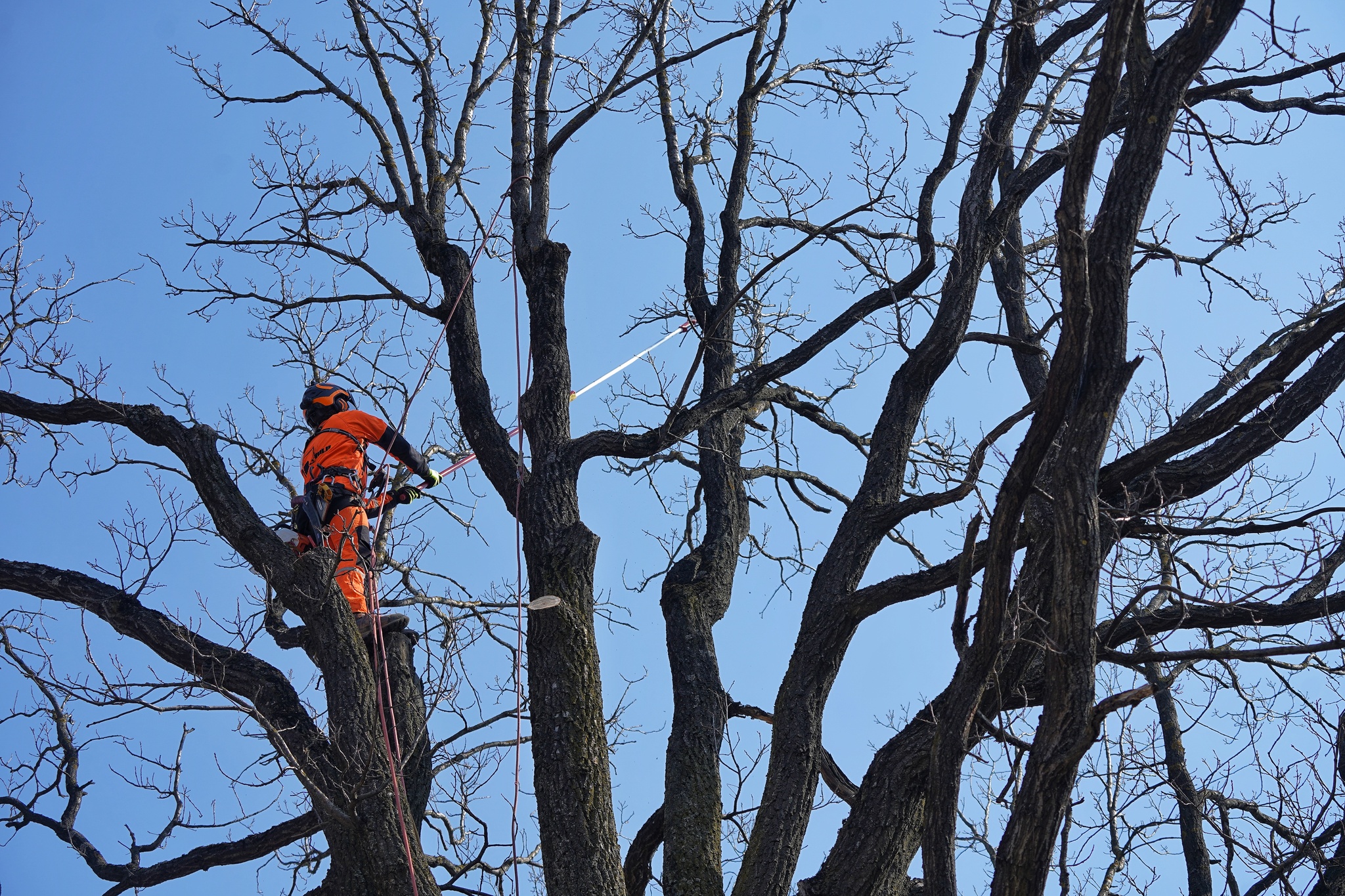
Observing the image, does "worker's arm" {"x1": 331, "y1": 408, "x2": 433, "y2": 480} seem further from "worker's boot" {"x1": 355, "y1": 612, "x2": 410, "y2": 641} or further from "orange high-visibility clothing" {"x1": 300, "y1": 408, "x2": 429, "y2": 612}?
"worker's boot" {"x1": 355, "y1": 612, "x2": 410, "y2": 641}

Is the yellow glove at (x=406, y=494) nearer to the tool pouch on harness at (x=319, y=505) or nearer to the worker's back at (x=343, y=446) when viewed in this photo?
the worker's back at (x=343, y=446)

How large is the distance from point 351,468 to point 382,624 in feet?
3.76

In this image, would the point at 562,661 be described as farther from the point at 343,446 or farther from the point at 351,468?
the point at 343,446

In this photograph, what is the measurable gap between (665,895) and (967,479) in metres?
2.23

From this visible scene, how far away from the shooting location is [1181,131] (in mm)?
4578

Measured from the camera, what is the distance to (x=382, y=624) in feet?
18.8

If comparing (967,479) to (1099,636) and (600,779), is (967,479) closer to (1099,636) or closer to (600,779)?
(1099,636)

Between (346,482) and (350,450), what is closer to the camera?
(346,482)

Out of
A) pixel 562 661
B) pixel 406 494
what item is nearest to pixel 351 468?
pixel 406 494

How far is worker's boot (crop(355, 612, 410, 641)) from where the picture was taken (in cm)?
574

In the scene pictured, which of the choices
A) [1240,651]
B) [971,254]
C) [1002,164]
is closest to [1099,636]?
[1240,651]

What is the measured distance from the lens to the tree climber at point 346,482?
19.9 ft

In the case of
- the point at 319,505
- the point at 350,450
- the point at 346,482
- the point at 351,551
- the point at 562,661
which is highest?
the point at 350,450

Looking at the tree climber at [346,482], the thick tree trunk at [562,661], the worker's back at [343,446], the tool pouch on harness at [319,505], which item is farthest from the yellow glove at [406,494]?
the thick tree trunk at [562,661]
